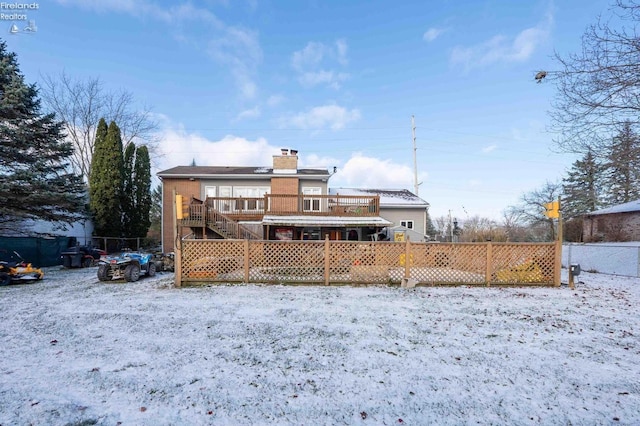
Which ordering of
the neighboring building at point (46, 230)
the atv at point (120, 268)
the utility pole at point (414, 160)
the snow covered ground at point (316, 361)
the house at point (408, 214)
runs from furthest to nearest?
the utility pole at point (414, 160) → the house at point (408, 214) → the neighboring building at point (46, 230) → the atv at point (120, 268) → the snow covered ground at point (316, 361)

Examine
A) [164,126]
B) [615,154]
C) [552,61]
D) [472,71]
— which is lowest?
[615,154]

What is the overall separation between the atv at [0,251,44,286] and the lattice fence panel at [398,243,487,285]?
12720 mm

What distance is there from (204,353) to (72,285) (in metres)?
7.94

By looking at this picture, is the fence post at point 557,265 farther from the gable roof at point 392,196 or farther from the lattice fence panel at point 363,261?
the gable roof at point 392,196

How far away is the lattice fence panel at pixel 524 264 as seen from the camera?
873 centimetres

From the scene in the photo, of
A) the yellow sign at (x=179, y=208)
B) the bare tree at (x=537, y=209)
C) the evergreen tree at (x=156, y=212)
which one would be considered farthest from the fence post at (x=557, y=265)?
the evergreen tree at (x=156, y=212)

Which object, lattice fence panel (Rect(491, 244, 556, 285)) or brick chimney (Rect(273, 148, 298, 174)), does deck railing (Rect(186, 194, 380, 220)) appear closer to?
brick chimney (Rect(273, 148, 298, 174))

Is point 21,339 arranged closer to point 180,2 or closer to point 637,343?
point 637,343

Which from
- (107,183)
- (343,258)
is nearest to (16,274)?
(343,258)

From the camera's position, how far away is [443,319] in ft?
18.0

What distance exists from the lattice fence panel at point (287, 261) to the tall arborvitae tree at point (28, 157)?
8800 mm

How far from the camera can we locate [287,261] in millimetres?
8969

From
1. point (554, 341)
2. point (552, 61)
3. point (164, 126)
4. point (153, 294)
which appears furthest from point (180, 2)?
point (164, 126)

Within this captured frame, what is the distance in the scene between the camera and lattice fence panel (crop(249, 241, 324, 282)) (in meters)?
8.71
